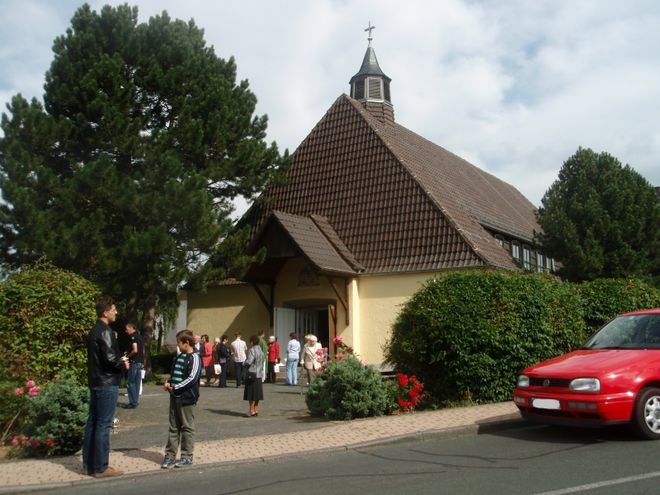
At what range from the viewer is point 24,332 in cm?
1086

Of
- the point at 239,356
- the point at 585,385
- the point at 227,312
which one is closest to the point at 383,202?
the point at 227,312

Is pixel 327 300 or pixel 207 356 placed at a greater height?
pixel 327 300

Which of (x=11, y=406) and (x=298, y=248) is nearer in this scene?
(x=11, y=406)

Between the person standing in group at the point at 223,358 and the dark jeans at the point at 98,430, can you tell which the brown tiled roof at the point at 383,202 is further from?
the dark jeans at the point at 98,430

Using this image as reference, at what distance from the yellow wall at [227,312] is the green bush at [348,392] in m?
13.3

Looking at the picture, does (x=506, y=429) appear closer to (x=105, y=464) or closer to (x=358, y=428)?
(x=358, y=428)

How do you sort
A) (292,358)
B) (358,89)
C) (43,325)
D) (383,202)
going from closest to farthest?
1. (43,325)
2. (292,358)
3. (383,202)
4. (358,89)

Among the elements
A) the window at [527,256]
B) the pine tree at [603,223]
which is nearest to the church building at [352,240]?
Answer: the window at [527,256]

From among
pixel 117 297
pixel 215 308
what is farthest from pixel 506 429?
pixel 215 308

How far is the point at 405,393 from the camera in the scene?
12.6 m

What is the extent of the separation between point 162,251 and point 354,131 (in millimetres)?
9787

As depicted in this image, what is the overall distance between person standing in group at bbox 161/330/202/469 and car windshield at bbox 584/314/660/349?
584cm

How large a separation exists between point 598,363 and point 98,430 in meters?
6.21

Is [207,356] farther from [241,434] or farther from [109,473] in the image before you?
[109,473]
